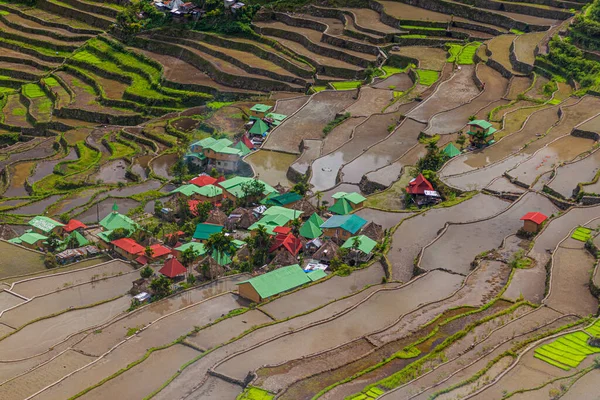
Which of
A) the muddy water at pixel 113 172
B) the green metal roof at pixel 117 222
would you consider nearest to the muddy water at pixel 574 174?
the green metal roof at pixel 117 222

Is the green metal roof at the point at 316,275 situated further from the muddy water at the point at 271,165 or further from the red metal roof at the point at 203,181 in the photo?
the red metal roof at the point at 203,181

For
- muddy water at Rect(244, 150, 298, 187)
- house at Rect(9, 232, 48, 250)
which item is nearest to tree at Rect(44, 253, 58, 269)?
house at Rect(9, 232, 48, 250)

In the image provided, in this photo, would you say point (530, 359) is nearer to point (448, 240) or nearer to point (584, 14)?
point (448, 240)

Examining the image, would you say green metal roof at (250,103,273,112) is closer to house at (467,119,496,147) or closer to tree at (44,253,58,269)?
house at (467,119,496,147)

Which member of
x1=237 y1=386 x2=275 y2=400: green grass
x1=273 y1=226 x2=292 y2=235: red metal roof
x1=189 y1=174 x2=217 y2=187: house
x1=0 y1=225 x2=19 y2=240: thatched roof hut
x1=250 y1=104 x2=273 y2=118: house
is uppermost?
x1=250 y1=104 x2=273 y2=118: house

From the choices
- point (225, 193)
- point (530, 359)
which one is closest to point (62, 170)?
point (225, 193)

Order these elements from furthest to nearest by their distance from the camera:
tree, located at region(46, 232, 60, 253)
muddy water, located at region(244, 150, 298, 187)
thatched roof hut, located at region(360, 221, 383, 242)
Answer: muddy water, located at region(244, 150, 298, 187)
tree, located at region(46, 232, 60, 253)
thatched roof hut, located at region(360, 221, 383, 242)
